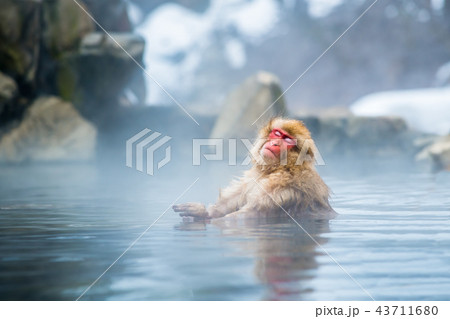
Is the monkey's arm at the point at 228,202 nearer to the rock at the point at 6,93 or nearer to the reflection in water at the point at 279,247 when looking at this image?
the reflection in water at the point at 279,247

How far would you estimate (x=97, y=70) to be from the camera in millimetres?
12625

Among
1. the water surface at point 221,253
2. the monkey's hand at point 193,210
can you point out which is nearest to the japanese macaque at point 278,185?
the monkey's hand at point 193,210

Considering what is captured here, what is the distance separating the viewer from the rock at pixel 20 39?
10.8m

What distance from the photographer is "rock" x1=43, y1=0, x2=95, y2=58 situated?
12.3m

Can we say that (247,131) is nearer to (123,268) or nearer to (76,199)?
(76,199)

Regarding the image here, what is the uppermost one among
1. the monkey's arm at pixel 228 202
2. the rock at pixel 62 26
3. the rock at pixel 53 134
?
the rock at pixel 62 26

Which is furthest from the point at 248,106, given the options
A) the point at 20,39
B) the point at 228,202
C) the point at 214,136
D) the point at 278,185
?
the point at 278,185

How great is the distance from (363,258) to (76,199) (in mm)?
3181

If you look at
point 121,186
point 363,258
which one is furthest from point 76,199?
point 363,258

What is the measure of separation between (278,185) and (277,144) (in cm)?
25

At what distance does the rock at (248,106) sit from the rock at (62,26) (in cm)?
324

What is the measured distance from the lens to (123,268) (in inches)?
97.3

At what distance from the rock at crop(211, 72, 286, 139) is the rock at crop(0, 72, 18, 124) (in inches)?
152

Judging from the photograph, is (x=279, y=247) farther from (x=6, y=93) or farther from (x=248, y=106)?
(x=248, y=106)
